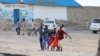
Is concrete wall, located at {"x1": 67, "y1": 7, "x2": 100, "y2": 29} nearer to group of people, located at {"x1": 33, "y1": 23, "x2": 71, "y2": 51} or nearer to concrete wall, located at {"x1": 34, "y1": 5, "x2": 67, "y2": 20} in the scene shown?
concrete wall, located at {"x1": 34, "y1": 5, "x2": 67, "y2": 20}

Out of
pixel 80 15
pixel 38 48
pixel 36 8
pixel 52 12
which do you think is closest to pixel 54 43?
pixel 38 48

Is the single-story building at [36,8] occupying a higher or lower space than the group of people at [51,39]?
lower

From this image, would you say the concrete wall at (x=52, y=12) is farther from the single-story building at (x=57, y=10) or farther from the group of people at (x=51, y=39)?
the group of people at (x=51, y=39)

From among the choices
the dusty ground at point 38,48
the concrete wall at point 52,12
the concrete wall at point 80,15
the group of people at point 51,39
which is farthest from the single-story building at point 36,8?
the group of people at point 51,39

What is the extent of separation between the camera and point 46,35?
23359 mm

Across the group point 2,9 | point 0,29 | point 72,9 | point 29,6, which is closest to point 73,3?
point 72,9

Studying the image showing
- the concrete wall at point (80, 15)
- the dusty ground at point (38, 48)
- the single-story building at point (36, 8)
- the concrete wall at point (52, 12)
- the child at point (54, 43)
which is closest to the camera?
the dusty ground at point (38, 48)

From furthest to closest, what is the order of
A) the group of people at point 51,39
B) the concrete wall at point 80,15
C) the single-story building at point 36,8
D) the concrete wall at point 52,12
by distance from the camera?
the concrete wall at point 80,15 < the concrete wall at point 52,12 < the single-story building at point 36,8 < the group of people at point 51,39

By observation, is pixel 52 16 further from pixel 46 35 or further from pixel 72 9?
pixel 46 35

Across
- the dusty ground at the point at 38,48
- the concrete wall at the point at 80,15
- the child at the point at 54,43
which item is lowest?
the concrete wall at the point at 80,15

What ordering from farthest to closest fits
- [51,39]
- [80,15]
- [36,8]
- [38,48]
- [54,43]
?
[80,15] < [36,8] < [38,48] < [51,39] < [54,43]

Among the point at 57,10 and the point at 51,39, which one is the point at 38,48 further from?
the point at 57,10

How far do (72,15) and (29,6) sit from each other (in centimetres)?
787

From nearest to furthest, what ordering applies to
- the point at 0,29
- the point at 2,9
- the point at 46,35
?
the point at 46,35, the point at 0,29, the point at 2,9
